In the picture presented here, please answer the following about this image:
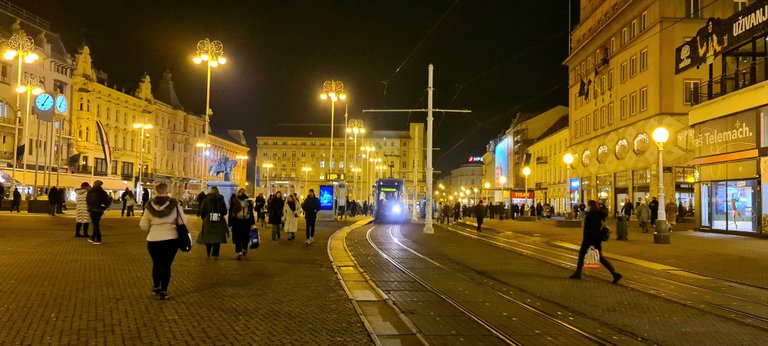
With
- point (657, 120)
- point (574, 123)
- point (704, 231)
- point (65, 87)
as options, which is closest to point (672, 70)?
point (657, 120)

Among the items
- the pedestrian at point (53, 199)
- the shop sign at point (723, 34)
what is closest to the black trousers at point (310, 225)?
the shop sign at point (723, 34)

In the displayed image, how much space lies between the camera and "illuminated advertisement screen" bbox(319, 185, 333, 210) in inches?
1642

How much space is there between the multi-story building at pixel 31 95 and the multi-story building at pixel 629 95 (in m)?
43.5

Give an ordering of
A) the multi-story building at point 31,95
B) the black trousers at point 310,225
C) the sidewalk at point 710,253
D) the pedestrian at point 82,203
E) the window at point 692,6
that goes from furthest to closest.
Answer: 1. the multi-story building at point 31,95
2. the window at point 692,6
3. the black trousers at point 310,225
4. the pedestrian at point 82,203
5. the sidewalk at point 710,253

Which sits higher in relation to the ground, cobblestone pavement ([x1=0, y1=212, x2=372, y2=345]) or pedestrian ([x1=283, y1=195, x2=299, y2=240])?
pedestrian ([x1=283, y1=195, x2=299, y2=240])

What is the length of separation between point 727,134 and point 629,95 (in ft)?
60.7

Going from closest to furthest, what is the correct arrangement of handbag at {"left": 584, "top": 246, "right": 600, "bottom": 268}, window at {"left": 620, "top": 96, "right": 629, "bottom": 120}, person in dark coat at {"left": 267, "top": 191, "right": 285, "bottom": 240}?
handbag at {"left": 584, "top": 246, "right": 600, "bottom": 268} → person in dark coat at {"left": 267, "top": 191, "right": 285, "bottom": 240} → window at {"left": 620, "top": 96, "right": 629, "bottom": 120}

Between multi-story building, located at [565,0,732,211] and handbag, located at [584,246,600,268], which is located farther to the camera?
multi-story building, located at [565,0,732,211]

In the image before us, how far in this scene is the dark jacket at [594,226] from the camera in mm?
13289

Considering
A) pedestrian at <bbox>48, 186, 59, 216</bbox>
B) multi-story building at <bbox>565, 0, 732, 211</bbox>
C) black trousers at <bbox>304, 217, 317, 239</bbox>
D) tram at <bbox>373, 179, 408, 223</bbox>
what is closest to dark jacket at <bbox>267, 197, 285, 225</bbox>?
black trousers at <bbox>304, 217, 317, 239</bbox>

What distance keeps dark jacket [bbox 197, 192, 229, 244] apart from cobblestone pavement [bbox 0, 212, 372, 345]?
0.52 metres

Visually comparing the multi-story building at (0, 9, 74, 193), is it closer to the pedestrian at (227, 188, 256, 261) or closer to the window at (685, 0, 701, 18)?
the pedestrian at (227, 188, 256, 261)

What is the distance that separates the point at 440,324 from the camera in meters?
8.39

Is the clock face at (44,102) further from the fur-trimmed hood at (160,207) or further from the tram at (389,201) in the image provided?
the fur-trimmed hood at (160,207)
